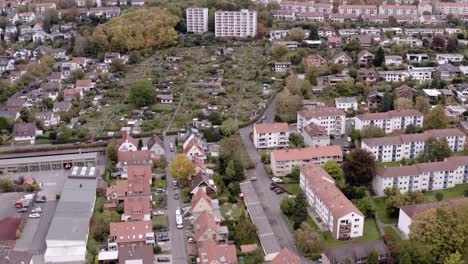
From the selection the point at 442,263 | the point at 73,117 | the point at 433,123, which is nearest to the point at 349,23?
the point at 433,123

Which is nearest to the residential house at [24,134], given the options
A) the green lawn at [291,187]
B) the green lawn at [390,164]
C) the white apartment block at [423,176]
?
the green lawn at [291,187]

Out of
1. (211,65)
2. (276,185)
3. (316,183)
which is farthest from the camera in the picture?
(211,65)

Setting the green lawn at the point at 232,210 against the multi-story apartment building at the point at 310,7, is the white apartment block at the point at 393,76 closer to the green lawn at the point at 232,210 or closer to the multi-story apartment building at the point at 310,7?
the green lawn at the point at 232,210

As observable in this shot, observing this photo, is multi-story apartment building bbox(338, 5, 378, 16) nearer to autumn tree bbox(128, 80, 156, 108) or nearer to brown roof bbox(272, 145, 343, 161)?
autumn tree bbox(128, 80, 156, 108)

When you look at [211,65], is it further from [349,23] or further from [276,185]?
[276,185]

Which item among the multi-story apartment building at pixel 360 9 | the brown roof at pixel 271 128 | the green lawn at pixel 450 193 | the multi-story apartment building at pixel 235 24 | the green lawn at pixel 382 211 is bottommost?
the green lawn at pixel 382 211

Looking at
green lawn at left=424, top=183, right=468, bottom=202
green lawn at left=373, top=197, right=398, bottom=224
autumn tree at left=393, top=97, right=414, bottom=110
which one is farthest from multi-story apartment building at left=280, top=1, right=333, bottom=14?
green lawn at left=373, top=197, right=398, bottom=224
